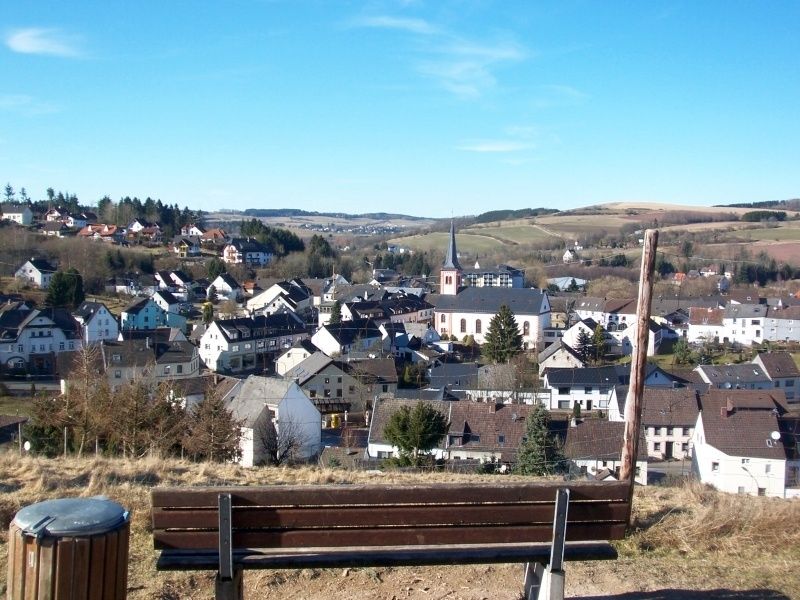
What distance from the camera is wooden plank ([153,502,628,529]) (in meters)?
3.28

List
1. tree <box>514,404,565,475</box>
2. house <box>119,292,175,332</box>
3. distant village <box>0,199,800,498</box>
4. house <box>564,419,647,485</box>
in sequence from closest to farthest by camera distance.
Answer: tree <box>514,404,565,475</box>
house <box>564,419,647,485</box>
distant village <box>0,199,800,498</box>
house <box>119,292,175,332</box>

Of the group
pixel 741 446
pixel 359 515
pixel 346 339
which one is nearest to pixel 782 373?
pixel 741 446

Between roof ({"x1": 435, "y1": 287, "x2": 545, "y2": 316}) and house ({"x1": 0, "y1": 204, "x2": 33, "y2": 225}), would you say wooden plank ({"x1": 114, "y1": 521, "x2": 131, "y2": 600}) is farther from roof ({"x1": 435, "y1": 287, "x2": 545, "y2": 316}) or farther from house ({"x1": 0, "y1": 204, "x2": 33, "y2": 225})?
house ({"x1": 0, "y1": 204, "x2": 33, "y2": 225})

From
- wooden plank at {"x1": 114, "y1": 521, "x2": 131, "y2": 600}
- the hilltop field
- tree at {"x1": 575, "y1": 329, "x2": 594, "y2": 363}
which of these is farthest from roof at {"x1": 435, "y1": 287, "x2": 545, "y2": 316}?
wooden plank at {"x1": 114, "y1": 521, "x2": 131, "y2": 600}

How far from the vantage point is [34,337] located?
3859 centimetres

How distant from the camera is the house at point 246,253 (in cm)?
7875

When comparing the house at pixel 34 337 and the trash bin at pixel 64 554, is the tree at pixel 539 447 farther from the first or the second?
the house at pixel 34 337

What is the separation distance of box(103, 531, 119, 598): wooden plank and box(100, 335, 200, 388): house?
29399mm

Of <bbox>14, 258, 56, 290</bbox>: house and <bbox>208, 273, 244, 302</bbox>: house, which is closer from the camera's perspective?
<bbox>14, 258, 56, 290</bbox>: house

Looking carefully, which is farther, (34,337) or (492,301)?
(492,301)

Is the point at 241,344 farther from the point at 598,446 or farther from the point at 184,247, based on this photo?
the point at 184,247

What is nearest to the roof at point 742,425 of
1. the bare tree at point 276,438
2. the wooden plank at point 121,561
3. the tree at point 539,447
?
the tree at point 539,447

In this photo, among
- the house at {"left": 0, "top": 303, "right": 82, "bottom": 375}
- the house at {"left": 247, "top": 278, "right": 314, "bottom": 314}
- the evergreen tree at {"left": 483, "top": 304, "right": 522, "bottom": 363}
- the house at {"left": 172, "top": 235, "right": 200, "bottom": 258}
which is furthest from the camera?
the house at {"left": 172, "top": 235, "right": 200, "bottom": 258}

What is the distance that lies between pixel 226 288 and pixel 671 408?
4487cm
